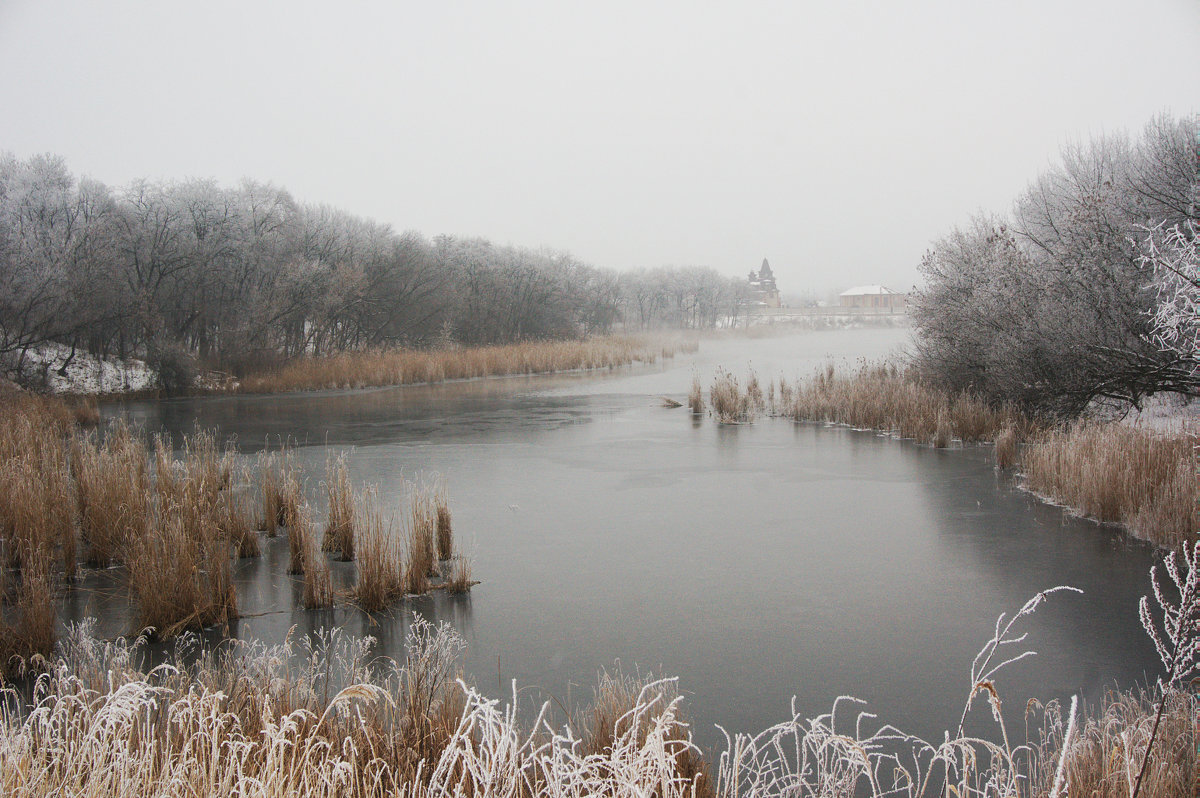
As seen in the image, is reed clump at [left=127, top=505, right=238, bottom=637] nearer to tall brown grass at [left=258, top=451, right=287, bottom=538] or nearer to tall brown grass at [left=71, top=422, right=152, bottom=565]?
tall brown grass at [left=71, top=422, right=152, bottom=565]

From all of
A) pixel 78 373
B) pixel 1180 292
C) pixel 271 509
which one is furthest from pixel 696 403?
pixel 78 373

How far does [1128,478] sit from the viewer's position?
7625mm

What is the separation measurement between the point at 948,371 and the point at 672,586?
1113cm

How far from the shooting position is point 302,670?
4375mm

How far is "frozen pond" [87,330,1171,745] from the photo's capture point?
4512 millimetres

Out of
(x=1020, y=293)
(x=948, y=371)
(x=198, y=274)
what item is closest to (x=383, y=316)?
(x=198, y=274)

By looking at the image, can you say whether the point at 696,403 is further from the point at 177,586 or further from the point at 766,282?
the point at 766,282

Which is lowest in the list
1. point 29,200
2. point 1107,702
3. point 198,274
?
point 1107,702

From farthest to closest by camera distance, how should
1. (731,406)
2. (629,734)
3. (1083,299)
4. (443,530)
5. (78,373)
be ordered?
1. (78,373)
2. (731,406)
3. (1083,299)
4. (443,530)
5. (629,734)

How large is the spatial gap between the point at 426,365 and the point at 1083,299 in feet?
70.6

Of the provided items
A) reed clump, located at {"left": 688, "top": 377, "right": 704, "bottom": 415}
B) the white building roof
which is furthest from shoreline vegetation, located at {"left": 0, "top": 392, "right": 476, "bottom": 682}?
the white building roof

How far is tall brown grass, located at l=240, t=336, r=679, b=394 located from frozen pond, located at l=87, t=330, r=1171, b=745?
42.1ft

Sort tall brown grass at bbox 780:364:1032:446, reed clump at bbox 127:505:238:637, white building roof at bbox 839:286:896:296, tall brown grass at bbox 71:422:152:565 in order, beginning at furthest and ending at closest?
white building roof at bbox 839:286:896:296 → tall brown grass at bbox 780:364:1032:446 → tall brown grass at bbox 71:422:152:565 → reed clump at bbox 127:505:238:637

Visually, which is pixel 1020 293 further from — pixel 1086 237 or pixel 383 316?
pixel 383 316
